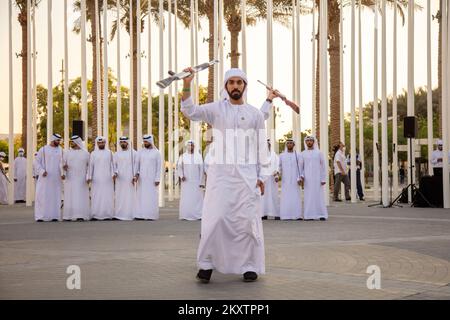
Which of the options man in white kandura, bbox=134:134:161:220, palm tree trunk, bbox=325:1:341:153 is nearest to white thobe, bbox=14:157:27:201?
man in white kandura, bbox=134:134:161:220

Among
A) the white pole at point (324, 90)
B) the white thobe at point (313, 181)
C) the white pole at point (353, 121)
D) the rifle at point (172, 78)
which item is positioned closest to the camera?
the rifle at point (172, 78)

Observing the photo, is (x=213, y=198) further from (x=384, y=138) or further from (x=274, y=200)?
(x=384, y=138)

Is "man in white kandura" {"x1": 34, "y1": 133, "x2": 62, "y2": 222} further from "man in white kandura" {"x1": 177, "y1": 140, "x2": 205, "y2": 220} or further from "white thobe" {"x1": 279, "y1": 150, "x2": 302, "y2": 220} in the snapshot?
"white thobe" {"x1": 279, "y1": 150, "x2": 302, "y2": 220}

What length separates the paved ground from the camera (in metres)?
7.68

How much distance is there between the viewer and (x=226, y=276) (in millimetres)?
9102

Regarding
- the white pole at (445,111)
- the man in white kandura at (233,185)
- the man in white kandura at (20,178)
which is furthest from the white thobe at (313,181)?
the man in white kandura at (20,178)

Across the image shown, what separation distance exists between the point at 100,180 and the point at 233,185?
12.6m

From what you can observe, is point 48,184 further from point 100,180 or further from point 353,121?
point 353,121

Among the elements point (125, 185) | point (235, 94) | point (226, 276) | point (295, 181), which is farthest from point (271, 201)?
point (235, 94)

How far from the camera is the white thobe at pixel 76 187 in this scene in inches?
808

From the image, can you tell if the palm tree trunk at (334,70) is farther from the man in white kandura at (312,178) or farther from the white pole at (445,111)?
the man in white kandura at (312,178)

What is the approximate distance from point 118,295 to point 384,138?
2073cm

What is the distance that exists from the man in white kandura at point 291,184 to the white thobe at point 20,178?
49.9ft
